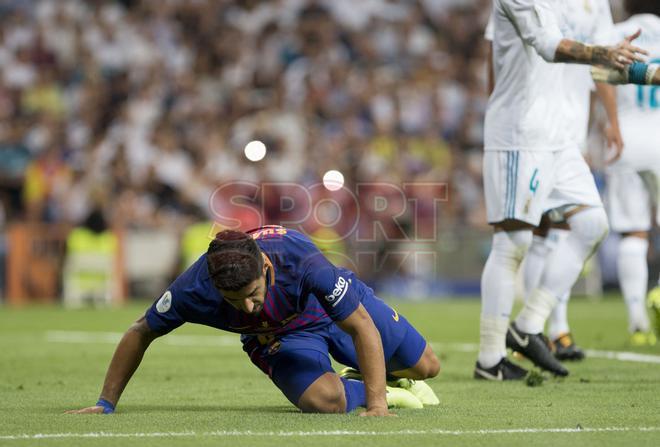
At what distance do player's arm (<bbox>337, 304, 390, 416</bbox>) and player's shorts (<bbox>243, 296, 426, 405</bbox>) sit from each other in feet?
1.48

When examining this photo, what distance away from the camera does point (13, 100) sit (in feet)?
62.8

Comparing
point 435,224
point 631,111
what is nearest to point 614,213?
point 631,111

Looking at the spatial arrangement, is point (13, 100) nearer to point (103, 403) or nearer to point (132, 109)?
point (132, 109)

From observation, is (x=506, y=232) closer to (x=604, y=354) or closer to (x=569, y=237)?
(x=569, y=237)

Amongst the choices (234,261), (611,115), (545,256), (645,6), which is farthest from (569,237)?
(234,261)

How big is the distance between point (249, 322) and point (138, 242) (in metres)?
12.2

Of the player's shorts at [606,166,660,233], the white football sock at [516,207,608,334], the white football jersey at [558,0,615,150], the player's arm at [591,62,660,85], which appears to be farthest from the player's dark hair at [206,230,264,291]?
the player's shorts at [606,166,660,233]

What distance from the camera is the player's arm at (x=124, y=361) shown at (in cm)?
534

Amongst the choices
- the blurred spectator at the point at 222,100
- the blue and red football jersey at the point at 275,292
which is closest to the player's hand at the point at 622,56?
the blue and red football jersey at the point at 275,292

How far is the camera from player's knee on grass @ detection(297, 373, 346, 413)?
18.0ft

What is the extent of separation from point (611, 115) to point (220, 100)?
38.8 feet

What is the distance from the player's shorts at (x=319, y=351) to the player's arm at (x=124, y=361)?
593 mm

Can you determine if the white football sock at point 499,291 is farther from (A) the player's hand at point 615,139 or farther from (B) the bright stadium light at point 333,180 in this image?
(B) the bright stadium light at point 333,180

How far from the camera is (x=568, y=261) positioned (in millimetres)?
7562
